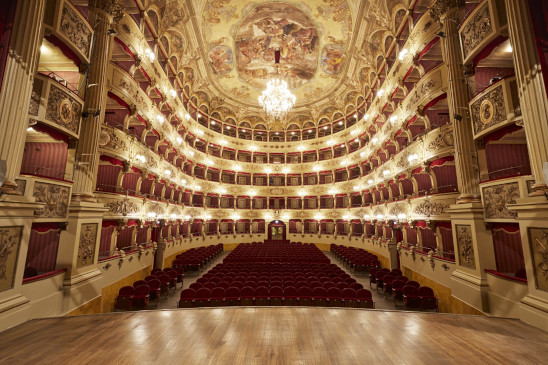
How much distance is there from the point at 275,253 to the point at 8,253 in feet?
48.5

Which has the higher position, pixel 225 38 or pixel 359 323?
pixel 225 38

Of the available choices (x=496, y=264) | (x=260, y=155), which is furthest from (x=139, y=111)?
(x=260, y=155)

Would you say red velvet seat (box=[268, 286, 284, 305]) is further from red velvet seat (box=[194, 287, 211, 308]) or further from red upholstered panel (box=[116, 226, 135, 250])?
red upholstered panel (box=[116, 226, 135, 250])

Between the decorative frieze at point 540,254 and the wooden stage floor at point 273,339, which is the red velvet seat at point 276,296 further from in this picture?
the decorative frieze at point 540,254

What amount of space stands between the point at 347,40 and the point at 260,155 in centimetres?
1502

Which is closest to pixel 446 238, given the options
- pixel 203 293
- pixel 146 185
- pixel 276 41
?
pixel 203 293

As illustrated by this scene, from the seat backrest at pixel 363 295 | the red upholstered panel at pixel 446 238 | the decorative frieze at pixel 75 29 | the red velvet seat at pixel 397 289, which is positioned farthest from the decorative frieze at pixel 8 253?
the red upholstered panel at pixel 446 238

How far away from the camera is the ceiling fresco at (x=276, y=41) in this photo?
17312 mm

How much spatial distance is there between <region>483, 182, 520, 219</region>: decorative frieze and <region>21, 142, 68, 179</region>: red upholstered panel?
42.9ft

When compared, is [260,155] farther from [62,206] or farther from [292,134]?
[62,206]

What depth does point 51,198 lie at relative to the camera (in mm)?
6508

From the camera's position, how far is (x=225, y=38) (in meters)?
19.2

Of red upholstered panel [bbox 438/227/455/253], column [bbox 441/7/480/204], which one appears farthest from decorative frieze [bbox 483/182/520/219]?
red upholstered panel [bbox 438/227/455/253]

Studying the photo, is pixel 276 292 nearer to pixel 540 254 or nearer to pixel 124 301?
pixel 124 301
